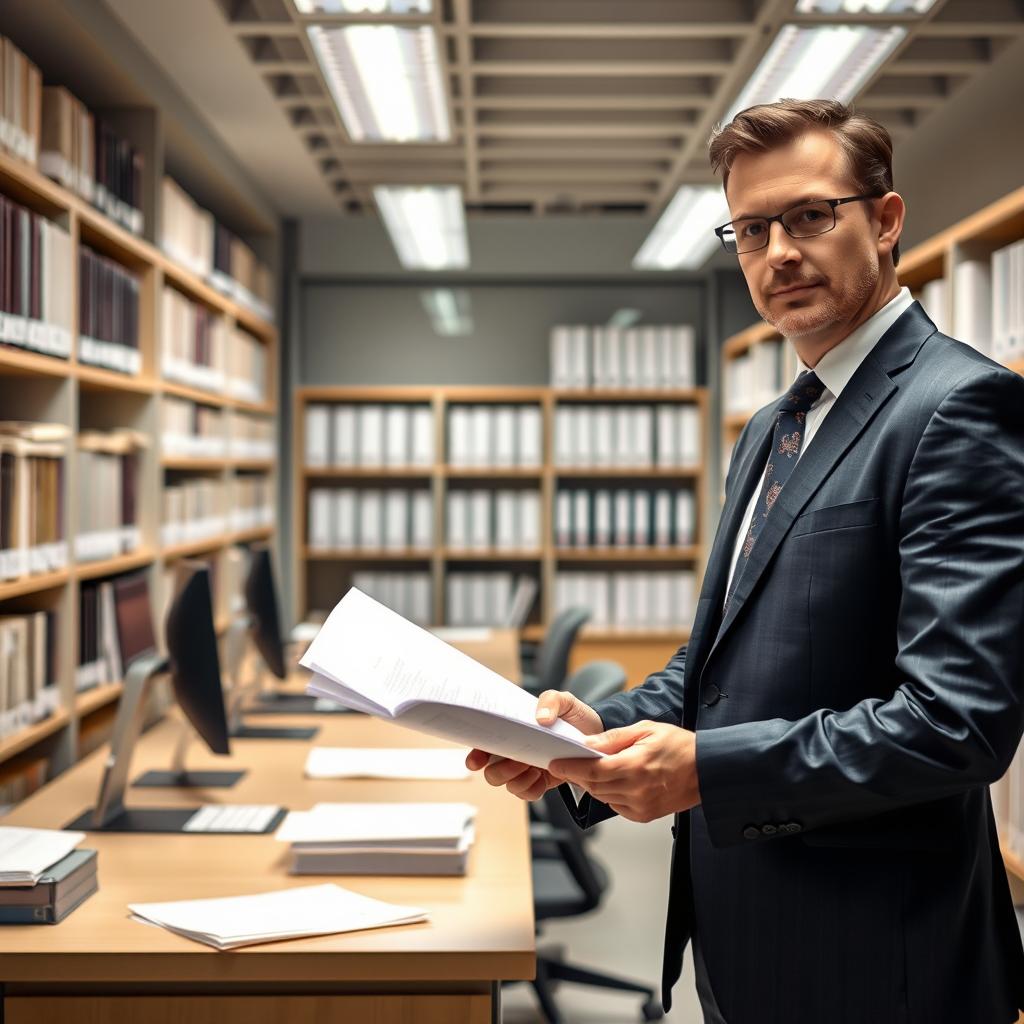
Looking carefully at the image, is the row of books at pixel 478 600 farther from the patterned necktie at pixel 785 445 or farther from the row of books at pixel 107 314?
the patterned necktie at pixel 785 445

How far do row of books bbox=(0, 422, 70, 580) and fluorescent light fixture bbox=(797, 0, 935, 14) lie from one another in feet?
6.63

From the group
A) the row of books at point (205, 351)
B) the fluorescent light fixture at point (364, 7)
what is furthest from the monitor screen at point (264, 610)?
the fluorescent light fixture at point (364, 7)

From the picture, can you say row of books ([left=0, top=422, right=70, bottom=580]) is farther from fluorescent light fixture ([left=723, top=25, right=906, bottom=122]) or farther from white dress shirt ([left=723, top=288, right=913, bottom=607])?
fluorescent light fixture ([left=723, top=25, right=906, bottom=122])

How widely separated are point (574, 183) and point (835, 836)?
12.2 ft

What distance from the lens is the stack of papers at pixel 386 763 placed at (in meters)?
2.29

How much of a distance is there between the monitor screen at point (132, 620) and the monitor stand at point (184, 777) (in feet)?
0.80

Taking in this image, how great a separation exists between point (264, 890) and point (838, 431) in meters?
1.10

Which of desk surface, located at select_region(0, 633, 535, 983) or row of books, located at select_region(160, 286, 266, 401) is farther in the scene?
row of books, located at select_region(160, 286, 266, 401)

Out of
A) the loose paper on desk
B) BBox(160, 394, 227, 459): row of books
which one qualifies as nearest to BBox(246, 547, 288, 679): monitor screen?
BBox(160, 394, 227, 459): row of books

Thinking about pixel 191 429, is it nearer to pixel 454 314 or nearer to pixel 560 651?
pixel 560 651

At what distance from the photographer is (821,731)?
3.26 feet

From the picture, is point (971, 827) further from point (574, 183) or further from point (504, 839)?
point (574, 183)

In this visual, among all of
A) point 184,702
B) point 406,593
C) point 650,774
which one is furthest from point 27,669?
point 406,593

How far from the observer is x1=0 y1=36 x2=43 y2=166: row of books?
90.3 inches
